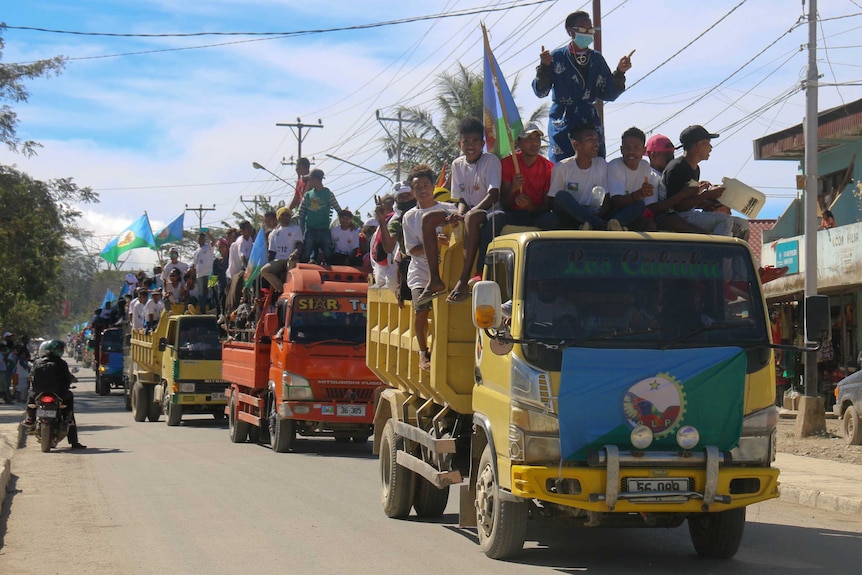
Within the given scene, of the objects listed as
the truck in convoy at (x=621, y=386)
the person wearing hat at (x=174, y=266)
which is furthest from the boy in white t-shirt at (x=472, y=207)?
the person wearing hat at (x=174, y=266)

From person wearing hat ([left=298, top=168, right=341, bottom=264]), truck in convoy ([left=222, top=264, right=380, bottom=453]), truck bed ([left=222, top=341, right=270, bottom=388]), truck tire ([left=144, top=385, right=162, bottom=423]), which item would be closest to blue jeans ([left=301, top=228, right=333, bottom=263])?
person wearing hat ([left=298, top=168, right=341, bottom=264])

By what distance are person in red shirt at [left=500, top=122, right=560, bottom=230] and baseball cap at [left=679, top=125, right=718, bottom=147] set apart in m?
1.09

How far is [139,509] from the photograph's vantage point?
1103 centimetres

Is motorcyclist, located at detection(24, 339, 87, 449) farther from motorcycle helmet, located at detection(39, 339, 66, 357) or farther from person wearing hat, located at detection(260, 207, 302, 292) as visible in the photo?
person wearing hat, located at detection(260, 207, 302, 292)

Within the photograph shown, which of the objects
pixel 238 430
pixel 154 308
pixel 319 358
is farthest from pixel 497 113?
pixel 154 308

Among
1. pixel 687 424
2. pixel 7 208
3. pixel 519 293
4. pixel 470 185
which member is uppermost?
pixel 7 208

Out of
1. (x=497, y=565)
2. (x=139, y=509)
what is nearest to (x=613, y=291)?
(x=497, y=565)

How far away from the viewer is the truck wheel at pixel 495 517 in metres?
7.61

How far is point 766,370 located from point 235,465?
9.40 metres

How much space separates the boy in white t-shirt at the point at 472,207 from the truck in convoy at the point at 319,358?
7.93 meters

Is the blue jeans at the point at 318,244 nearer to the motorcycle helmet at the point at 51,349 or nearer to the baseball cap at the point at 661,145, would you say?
the motorcycle helmet at the point at 51,349

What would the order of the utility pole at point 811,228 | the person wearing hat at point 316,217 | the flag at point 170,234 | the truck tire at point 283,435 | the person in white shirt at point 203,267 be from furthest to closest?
the flag at point 170,234 → the person in white shirt at point 203,267 → the person wearing hat at point 316,217 → the utility pole at point 811,228 → the truck tire at point 283,435

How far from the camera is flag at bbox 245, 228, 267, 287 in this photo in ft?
63.9

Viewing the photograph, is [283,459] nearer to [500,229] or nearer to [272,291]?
[272,291]
